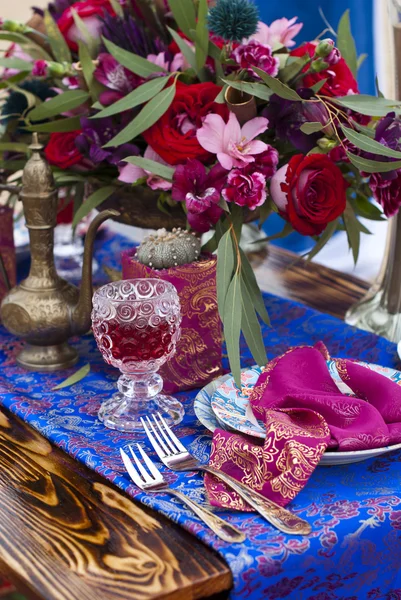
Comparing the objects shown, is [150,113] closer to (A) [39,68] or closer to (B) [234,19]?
(B) [234,19]

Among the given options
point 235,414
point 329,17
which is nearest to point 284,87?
point 235,414

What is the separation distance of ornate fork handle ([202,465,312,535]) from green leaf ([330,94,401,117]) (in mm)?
451

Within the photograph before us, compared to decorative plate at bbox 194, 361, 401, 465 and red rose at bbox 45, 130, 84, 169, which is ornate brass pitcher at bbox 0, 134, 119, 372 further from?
decorative plate at bbox 194, 361, 401, 465

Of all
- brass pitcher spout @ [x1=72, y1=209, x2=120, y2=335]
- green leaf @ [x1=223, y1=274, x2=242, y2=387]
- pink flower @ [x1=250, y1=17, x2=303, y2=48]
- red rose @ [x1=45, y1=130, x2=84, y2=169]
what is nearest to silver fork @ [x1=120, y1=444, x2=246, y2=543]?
green leaf @ [x1=223, y1=274, x2=242, y2=387]

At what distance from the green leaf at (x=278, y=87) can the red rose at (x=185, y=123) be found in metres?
0.07

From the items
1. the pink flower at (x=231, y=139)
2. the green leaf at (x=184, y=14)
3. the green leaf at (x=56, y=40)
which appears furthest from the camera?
the green leaf at (x=56, y=40)

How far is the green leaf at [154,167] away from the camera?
0.93 metres

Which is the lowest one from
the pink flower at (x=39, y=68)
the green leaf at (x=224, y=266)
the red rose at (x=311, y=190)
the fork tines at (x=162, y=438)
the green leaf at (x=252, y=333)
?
the fork tines at (x=162, y=438)

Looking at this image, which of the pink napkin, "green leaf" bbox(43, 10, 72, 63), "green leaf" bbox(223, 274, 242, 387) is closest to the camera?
the pink napkin

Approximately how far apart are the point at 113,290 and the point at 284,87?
288 mm

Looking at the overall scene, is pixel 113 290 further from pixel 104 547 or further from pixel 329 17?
pixel 329 17

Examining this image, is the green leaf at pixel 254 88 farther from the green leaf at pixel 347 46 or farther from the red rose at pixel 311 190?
the green leaf at pixel 347 46

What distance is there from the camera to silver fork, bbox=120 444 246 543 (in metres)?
0.63

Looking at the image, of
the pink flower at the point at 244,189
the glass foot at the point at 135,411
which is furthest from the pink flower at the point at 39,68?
the glass foot at the point at 135,411
